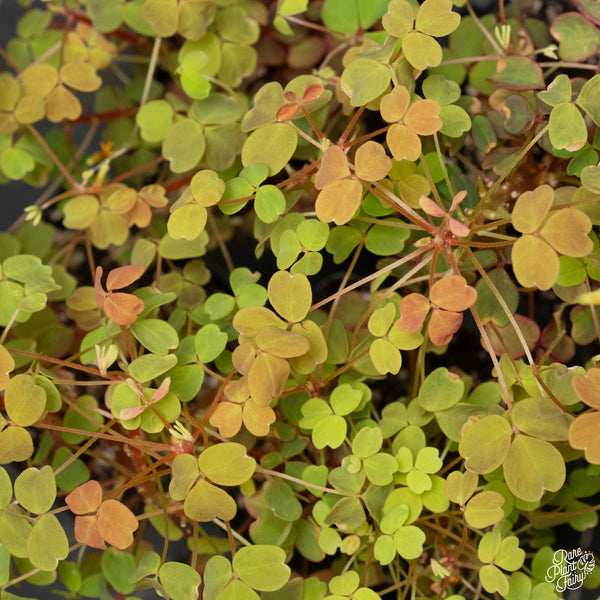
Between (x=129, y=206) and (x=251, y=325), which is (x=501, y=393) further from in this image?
(x=129, y=206)

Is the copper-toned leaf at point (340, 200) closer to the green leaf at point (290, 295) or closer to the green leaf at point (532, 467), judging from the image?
the green leaf at point (290, 295)

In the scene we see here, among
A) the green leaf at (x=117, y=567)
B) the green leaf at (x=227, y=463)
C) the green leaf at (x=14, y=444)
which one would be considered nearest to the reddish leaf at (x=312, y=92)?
the green leaf at (x=227, y=463)

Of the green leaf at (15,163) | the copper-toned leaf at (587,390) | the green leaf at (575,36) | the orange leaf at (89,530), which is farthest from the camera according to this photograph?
the green leaf at (15,163)

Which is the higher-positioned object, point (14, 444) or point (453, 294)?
point (453, 294)

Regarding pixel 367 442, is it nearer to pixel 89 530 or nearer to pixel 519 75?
pixel 89 530

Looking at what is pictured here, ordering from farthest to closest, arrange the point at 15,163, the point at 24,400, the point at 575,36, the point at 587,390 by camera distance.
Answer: the point at 15,163 < the point at 575,36 < the point at 24,400 < the point at 587,390

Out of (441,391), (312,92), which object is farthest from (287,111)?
(441,391)

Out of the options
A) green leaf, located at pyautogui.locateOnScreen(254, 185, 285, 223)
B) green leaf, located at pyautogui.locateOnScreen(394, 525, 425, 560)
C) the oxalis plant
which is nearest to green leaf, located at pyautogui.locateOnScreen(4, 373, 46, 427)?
the oxalis plant
